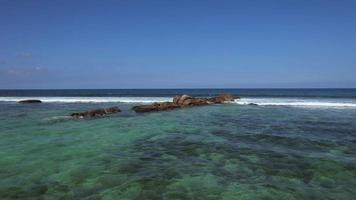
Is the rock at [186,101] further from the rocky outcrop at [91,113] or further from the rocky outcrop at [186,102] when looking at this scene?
the rocky outcrop at [91,113]

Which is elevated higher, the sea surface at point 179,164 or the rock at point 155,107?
the rock at point 155,107

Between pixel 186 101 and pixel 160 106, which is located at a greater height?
pixel 186 101

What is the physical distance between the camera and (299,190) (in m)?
8.12

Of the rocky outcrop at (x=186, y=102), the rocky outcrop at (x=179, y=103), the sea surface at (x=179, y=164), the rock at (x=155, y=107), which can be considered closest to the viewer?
the sea surface at (x=179, y=164)

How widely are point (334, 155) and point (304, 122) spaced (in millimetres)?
9515

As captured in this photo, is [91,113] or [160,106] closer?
[91,113]

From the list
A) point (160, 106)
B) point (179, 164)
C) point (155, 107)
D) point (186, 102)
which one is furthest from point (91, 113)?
point (179, 164)

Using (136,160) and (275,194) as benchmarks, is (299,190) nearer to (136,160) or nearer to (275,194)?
(275,194)

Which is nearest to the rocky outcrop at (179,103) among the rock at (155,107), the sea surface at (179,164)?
the rock at (155,107)

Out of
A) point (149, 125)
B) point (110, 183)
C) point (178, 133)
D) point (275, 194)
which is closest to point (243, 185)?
point (275, 194)

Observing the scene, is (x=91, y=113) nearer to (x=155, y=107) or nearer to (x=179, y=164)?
(x=155, y=107)

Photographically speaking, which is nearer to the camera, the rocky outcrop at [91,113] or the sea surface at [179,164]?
the sea surface at [179,164]

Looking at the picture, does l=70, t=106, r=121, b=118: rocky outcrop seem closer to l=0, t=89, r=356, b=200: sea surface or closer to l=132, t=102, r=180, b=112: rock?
l=132, t=102, r=180, b=112: rock

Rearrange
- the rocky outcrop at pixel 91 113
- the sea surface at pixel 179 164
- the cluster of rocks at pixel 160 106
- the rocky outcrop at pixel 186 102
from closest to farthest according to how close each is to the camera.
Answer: the sea surface at pixel 179 164 < the rocky outcrop at pixel 91 113 < the cluster of rocks at pixel 160 106 < the rocky outcrop at pixel 186 102
